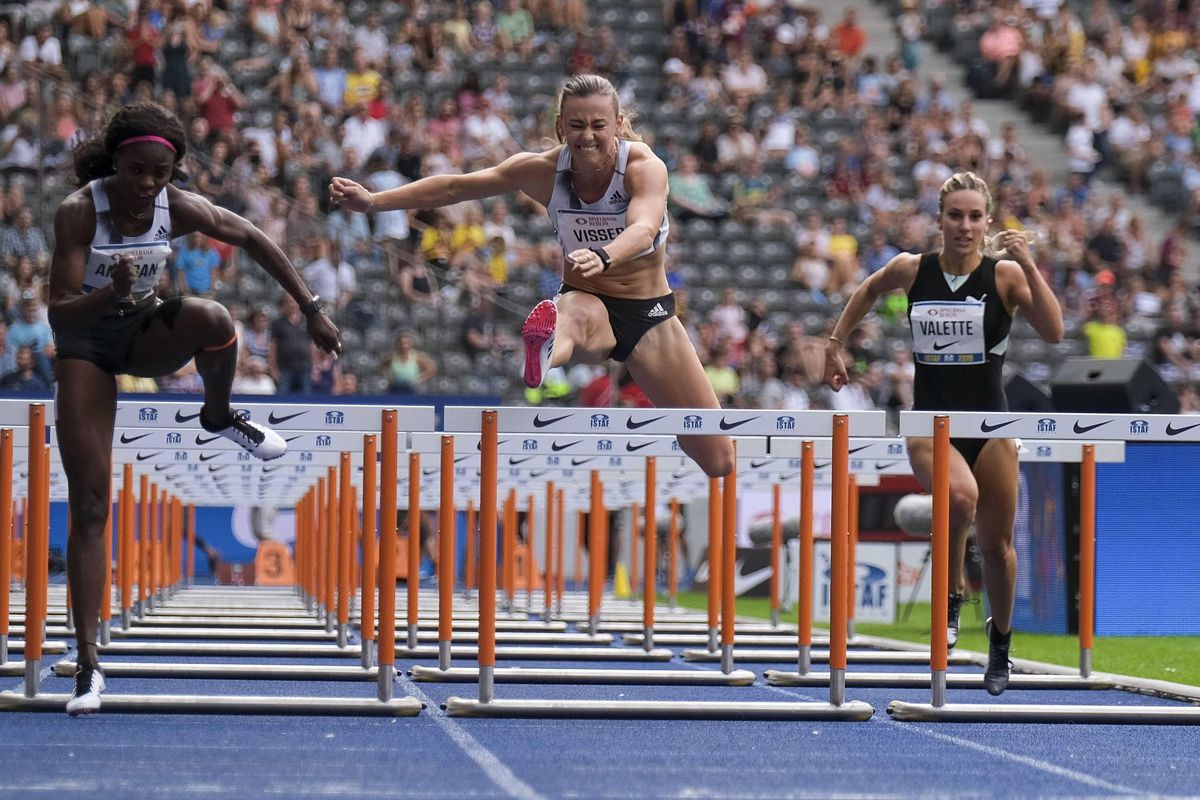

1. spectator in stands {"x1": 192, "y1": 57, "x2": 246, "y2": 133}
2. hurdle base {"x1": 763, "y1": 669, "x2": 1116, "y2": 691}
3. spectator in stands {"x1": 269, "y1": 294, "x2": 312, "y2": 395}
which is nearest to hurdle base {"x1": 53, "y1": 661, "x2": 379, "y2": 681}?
hurdle base {"x1": 763, "y1": 669, "x2": 1116, "y2": 691}

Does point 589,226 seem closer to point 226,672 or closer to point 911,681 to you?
point 226,672

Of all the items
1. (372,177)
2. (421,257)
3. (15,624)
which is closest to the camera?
(15,624)

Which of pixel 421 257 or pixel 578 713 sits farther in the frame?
pixel 421 257

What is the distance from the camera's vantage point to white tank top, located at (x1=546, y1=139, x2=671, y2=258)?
6.77 metres

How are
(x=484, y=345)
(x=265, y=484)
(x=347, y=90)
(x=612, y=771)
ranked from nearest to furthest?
(x=612, y=771) < (x=265, y=484) < (x=484, y=345) < (x=347, y=90)

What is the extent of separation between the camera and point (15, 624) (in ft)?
38.6

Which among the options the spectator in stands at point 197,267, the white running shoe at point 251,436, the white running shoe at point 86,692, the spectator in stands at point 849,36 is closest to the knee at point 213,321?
the white running shoe at point 251,436

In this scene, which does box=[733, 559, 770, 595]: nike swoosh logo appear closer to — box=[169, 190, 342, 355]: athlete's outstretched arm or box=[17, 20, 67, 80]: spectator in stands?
box=[17, 20, 67, 80]: spectator in stands

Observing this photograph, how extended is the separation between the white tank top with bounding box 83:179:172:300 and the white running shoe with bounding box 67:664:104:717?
131cm

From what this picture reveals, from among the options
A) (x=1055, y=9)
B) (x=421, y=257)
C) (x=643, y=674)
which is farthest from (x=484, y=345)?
(x=1055, y=9)

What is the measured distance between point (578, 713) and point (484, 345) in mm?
10583

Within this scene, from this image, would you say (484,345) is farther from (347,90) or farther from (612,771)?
(612,771)

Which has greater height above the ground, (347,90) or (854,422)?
(347,90)

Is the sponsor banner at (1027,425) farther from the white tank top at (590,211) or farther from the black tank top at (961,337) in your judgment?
the white tank top at (590,211)
